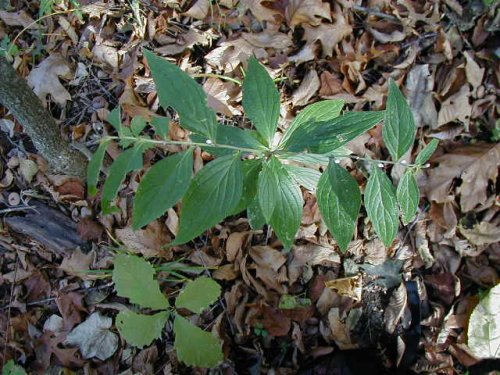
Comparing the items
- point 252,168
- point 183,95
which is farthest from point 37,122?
point 252,168

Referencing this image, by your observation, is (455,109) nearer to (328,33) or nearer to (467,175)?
(467,175)

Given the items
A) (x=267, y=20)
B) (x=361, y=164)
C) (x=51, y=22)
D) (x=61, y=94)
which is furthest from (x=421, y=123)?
(x=51, y=22)

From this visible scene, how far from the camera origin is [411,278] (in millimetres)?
2371

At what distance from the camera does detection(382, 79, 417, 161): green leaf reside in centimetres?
143

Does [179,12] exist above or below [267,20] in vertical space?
above

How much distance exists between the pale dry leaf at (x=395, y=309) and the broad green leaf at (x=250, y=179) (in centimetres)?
122

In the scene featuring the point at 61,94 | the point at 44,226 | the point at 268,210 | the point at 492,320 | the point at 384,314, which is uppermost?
the point at 61,94

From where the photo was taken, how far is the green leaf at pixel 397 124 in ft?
4.70

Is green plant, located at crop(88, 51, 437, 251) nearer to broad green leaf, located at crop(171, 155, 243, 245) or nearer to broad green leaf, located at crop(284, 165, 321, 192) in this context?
broad green leaf, located at crop(171, 155, 243, 245)

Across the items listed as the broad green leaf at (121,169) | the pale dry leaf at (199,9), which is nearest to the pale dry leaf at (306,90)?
Answer: the pale dry leaf at (199,9)

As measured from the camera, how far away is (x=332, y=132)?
1323mm

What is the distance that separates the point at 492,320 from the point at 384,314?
0.56 meters

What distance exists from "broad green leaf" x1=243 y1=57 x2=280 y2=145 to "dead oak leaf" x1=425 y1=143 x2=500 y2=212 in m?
1.30

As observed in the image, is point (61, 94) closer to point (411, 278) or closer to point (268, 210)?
point (268, 210)
